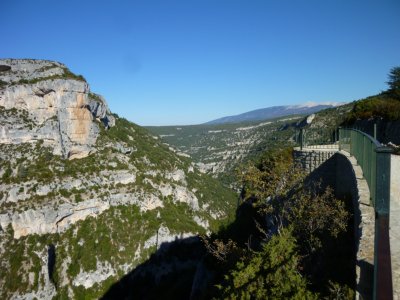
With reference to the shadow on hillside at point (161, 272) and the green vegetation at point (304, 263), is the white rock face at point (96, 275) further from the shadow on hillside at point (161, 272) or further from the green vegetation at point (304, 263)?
the green vegetation at point (304, 263)

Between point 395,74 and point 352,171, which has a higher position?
point 395,74

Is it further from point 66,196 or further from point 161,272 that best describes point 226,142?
point 66,196

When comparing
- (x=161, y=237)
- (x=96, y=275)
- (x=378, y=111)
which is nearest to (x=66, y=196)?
(x=96, y=275)

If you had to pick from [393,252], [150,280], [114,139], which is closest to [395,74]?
[393,252]

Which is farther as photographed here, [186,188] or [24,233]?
[186,188]

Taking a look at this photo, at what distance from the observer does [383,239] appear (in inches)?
128

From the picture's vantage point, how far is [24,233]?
54.2 metres

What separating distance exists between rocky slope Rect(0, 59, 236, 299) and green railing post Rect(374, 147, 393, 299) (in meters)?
56.7

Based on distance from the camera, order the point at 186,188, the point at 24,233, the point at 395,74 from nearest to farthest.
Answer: the point at 395,74 < the point at 24,233 < the point at 186,188

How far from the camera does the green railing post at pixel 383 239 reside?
2572 mm

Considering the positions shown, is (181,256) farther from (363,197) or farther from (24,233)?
(363,197)

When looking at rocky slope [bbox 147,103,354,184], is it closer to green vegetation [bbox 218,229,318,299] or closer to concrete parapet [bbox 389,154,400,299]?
concrete parapet [bbox 389,154,400,299]

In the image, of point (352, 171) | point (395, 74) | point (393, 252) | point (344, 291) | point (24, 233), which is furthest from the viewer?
point (24, 233)

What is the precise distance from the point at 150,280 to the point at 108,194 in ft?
60.2
